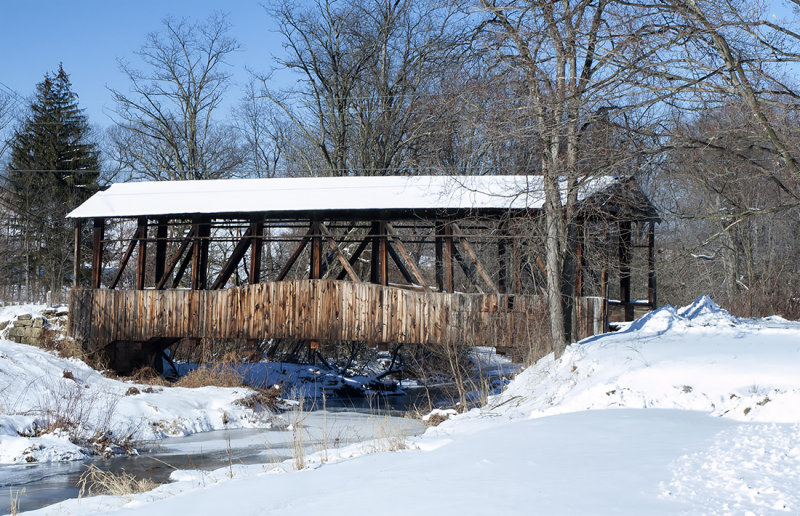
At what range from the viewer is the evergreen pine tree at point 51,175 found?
31172mm

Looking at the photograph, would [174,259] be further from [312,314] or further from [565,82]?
[565,82]

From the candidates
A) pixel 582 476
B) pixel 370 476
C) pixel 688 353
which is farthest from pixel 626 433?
pixel 688 353

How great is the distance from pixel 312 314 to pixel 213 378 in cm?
315

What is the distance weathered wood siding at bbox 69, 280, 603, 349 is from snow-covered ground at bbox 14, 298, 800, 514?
4611mm

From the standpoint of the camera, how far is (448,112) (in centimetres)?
1088

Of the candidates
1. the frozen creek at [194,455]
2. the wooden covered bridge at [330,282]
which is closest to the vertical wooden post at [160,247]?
the wooden covered bridge at [330,282]

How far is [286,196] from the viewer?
16219mm

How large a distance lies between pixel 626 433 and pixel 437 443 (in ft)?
5.30

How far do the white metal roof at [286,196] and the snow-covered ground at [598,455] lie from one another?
5968 mm

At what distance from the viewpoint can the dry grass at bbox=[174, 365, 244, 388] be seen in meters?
16.6

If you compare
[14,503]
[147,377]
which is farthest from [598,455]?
[147,377]

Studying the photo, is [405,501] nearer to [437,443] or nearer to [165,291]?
[437,443]

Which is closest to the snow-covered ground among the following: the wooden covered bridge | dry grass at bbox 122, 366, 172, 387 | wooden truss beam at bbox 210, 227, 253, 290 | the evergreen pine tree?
the wooden covered bridge

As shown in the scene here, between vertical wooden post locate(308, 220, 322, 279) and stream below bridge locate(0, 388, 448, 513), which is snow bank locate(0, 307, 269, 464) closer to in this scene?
stream below bridge locate(0, 388, 448, 513)
